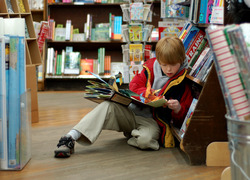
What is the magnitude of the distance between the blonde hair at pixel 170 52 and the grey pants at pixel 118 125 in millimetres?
386

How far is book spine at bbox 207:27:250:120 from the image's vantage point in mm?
994

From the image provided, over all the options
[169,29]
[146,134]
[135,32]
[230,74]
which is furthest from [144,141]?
[135,32]

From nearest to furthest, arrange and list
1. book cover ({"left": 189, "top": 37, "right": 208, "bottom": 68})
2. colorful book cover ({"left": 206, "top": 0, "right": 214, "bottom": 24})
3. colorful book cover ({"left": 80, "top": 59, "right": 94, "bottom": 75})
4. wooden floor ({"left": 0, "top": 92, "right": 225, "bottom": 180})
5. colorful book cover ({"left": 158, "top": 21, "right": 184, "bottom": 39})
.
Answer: wooden floor ({"left": 0, "top": 92, "right": 225, "bottom": 180})
colorful book cover ({"left": 206, "top": 0, "right": 214, "bottom": 24})
book cover ({"left": 189, "top": 37, "right": 208, "bottom": 68})
colorful book cover ({"left": 158, "top": 21, "right": 184, "bottom": 39})
colorful book cover ({"left": 80, "top": 59, "right": 94, "bottom": 75})

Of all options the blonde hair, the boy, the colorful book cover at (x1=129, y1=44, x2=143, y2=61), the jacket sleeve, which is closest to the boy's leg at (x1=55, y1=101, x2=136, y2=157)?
the boy

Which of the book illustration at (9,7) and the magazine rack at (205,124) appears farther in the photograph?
the book illustration at (9,7)

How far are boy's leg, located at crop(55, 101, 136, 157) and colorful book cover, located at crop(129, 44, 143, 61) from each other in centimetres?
167

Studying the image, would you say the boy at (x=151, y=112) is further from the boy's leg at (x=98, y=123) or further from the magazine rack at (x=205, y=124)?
the magazine rack at (x=205, y=124)

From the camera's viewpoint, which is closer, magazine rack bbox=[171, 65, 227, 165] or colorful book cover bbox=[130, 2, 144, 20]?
magazine rack bbox=[171, 65, 227, 165]

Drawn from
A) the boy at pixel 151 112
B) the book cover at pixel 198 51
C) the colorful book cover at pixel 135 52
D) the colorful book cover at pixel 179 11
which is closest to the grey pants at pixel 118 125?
the boy at pixel 151 112

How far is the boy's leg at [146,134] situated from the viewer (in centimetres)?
219

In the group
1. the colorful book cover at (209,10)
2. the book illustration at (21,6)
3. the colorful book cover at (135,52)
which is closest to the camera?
the colorful book cover at (209,10)

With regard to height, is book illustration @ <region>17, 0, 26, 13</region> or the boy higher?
book illustration @ <region>17, 0, 26, 13</region>

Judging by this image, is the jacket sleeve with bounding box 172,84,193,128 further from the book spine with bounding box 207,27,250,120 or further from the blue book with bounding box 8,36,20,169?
the book spine with bounding box 207,27,250,120

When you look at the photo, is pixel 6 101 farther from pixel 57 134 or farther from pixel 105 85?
pixel 57 134
